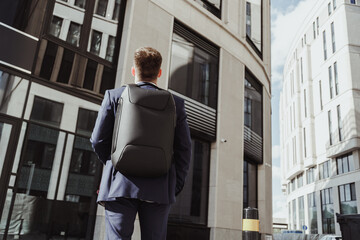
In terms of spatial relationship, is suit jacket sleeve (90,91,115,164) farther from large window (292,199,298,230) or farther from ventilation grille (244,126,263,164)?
large window (292,199,298,230)

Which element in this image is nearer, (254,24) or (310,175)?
(254,24)

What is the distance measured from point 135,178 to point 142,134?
242 millimetres

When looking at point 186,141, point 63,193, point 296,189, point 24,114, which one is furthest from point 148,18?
point 296,189

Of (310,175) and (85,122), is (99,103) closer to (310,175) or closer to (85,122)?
(85,122)

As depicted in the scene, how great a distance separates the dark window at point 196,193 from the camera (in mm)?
9016

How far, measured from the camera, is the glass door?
5.84 meters

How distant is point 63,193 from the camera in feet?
21.4

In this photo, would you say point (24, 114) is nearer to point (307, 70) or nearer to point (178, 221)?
point (178, 221)

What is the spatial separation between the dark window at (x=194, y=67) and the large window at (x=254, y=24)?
355cm

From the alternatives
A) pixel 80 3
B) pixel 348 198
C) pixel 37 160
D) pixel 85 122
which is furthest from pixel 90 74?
pixel 348 198

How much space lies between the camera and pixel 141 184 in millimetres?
1808

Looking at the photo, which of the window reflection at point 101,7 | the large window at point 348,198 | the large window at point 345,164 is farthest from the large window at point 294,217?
the window reflection at point 101,7

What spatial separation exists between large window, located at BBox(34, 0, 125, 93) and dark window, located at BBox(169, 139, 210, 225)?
3.40 metres

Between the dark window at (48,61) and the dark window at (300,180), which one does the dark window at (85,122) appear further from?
the dark window at (300,180)
